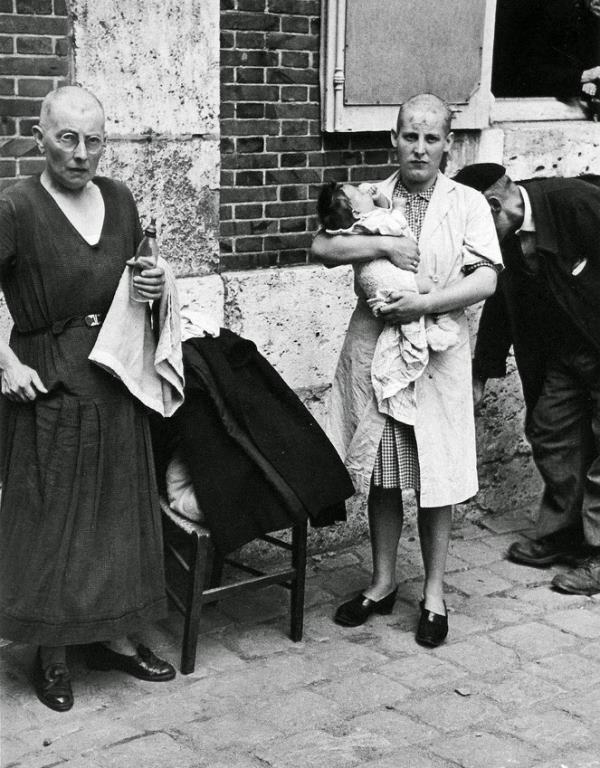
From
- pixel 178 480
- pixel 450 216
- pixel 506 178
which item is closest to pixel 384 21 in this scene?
pixel 506 178

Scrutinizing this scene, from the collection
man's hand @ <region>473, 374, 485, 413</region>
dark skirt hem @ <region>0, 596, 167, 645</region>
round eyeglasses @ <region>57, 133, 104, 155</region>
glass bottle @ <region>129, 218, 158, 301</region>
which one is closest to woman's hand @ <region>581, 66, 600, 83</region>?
man's hand @ <region>473, 374, 485, 413</region>

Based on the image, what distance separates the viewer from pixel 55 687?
4.05 meters

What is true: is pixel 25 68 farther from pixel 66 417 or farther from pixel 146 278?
pixel 66 417

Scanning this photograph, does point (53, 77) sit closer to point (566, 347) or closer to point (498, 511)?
point (566, 347)

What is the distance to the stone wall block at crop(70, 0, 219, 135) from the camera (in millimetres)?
4566

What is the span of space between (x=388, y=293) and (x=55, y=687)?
1.74 meters

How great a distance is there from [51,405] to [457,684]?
171cm

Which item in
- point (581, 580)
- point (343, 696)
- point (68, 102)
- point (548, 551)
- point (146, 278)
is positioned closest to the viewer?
point (68, 102)

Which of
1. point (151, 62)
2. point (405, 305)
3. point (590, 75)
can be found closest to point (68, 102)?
point (151, 62)

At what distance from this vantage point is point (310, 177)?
17.6 ft

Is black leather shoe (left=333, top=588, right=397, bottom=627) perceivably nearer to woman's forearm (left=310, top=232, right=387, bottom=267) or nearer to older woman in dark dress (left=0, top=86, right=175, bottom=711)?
older woman in dark dress (left=0, top=86, right=175, bottom=711)

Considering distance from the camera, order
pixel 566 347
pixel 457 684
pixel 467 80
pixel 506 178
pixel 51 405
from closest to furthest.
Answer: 1. pixel 51 405
2. pixel 457 684
3. pixel 506 178
4. pixel 566 347
5. pixel 467 80

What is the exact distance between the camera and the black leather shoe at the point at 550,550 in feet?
18.0

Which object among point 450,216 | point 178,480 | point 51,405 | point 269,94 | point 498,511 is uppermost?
point 269,94
